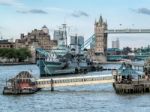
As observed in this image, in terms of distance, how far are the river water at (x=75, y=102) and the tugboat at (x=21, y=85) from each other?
3.16ft

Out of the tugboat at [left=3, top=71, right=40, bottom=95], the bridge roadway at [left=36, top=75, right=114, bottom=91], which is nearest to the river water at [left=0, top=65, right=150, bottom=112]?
the tugboat at [left=3, top=71, right=40, bottom=95]

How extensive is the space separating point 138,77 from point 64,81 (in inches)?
354

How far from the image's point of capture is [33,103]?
6812 cm

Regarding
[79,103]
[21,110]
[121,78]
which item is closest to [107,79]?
[121,78]

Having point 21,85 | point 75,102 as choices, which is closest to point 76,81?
point 21,85

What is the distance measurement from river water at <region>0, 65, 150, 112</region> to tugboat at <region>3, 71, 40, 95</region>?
3.16 ft

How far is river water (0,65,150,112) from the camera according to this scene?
207 feet

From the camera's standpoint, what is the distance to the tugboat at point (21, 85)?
77.2 meters

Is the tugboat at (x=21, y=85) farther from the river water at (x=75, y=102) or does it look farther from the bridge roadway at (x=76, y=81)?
the bridge roadway at (x=76, y=81)

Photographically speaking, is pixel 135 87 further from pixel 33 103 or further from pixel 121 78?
pixel 33 103

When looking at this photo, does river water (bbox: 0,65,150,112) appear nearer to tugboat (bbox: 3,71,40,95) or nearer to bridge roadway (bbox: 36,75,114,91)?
tugboat (bbox: 3,71,40,95)

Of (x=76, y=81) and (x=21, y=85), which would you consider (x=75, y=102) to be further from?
(x=76, y=81)

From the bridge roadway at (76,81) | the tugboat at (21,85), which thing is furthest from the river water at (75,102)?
the bridge roadway at (76,81)

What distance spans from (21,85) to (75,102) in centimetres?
1123
